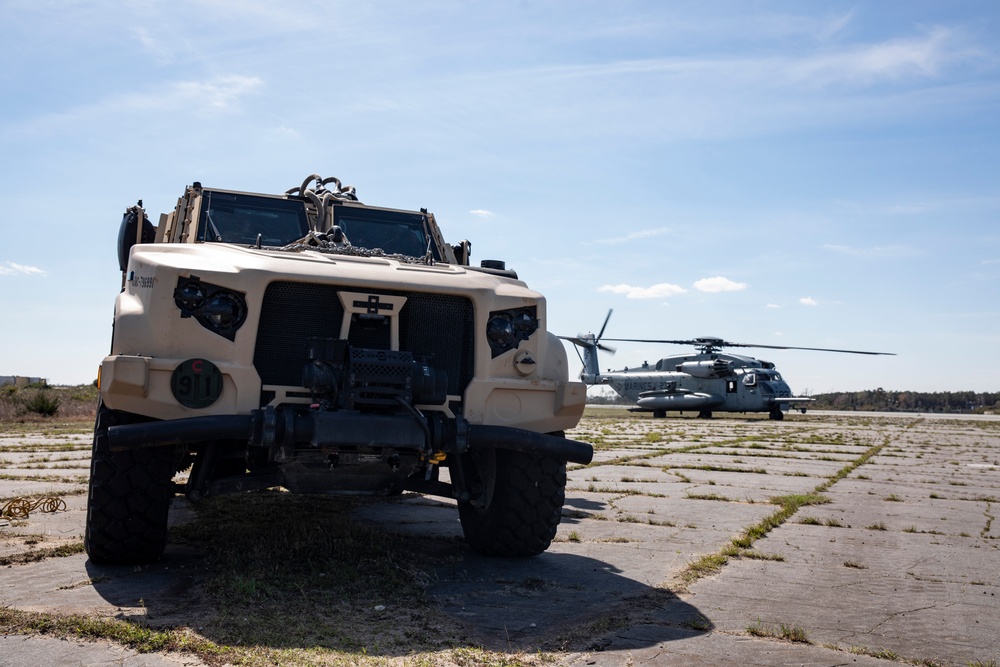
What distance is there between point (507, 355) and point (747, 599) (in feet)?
5.85

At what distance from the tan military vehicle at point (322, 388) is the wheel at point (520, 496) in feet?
0.03

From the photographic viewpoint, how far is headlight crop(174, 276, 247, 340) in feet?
14.3

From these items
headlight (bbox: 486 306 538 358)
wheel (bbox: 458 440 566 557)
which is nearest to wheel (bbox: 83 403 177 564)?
wheel (bbox: 458 440 566 557)

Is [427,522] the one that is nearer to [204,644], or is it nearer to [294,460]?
[294,460]

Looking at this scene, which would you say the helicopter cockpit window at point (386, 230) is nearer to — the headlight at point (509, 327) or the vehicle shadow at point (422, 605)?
the headlight at point (509, 327)

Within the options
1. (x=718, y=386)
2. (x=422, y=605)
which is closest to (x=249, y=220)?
(x=422, y=605)

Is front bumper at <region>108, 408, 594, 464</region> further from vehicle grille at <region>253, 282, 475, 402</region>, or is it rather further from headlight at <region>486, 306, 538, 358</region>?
headlight at <region>486, 306, 538, 358</region>

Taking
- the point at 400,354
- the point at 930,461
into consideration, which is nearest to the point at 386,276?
the point at 400,354

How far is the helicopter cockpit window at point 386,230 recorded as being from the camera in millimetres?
6793

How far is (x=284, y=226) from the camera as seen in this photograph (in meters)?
6.51

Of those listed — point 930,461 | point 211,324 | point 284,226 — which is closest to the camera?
point 211,324

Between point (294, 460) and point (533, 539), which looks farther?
point (533, 539)

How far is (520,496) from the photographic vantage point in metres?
5.34

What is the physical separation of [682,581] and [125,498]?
9.79 ft
